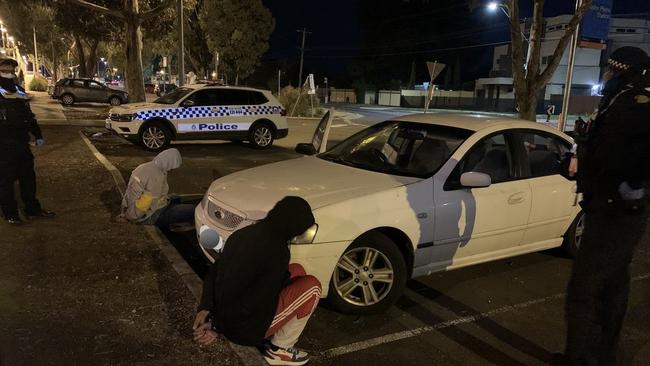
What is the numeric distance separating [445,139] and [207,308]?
283 centimetres

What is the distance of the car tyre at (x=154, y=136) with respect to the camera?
41.6 feet

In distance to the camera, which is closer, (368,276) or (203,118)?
(368,276)

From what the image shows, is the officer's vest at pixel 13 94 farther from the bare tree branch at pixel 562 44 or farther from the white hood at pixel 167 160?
the bare tree branch at pixel 562 44

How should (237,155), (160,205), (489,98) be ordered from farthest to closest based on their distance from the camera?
1. (489,98)
2. (237,155)
3. (160,205)

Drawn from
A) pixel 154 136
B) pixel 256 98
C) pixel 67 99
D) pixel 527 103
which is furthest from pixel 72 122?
pixel 527 103

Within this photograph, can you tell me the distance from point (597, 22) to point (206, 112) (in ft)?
46.0

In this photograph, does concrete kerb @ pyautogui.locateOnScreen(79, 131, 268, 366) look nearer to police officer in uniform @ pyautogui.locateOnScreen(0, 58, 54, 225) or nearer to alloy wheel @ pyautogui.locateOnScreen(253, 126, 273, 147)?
police officer in uniform @ pyautogui.locateOnScreen(0, 58, 54, 225)

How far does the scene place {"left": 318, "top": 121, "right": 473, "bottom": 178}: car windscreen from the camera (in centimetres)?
471

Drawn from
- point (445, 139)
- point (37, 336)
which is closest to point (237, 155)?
point (445, 139)

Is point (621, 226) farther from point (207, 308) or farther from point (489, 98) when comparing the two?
point (489, 98)

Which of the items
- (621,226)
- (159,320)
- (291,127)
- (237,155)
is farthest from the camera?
(291,127)

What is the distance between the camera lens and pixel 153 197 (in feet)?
19.6

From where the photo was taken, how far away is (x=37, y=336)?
3537 mm

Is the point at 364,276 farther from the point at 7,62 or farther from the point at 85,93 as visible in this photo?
the point at 85,93
